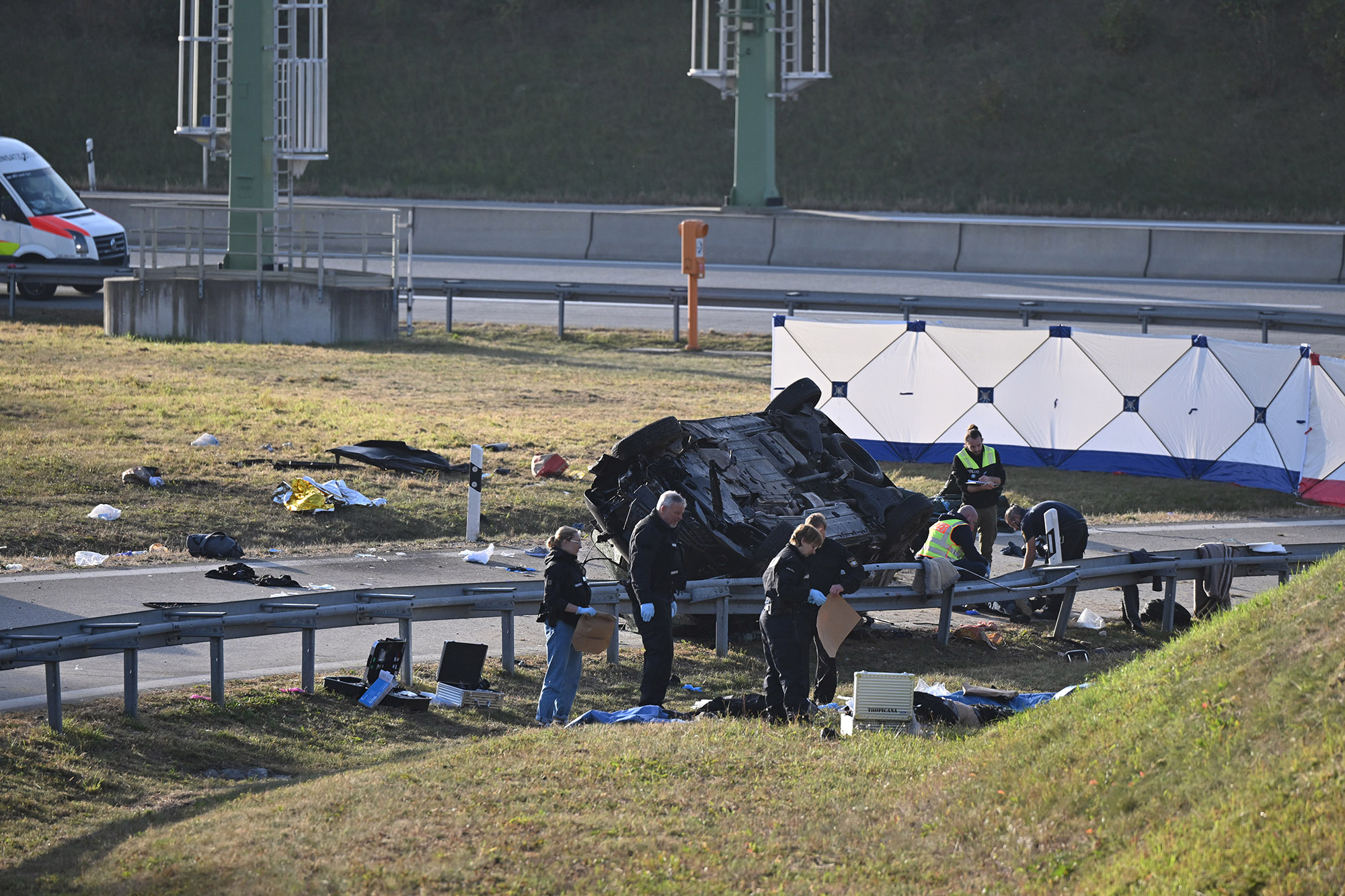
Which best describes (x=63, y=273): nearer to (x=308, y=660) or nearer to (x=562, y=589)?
(x=308, y=660)

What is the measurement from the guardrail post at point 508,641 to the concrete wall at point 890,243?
2329 cm

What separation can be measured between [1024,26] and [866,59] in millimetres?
6389

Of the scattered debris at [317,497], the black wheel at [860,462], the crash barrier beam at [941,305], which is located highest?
the crash barrier beam at [941,305]

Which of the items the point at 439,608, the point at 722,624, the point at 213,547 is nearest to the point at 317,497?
the point at 213,547

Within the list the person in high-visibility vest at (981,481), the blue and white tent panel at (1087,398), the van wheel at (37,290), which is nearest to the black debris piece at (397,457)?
the blue and white tent panel at (1087,398)

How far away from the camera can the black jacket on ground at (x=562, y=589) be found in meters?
10.2

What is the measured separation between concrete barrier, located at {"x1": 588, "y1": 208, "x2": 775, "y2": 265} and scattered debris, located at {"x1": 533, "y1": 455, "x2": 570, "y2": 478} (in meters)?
17.9

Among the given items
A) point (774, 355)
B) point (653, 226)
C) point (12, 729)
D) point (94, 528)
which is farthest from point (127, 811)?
point (653, 226)

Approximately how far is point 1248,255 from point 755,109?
1189 centimetres

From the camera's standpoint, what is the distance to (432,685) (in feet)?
35.2

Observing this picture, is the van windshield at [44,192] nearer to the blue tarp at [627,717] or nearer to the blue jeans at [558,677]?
the blue jeans at [558,677]

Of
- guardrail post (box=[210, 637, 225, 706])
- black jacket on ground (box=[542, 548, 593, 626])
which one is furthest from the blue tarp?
guardrail post (box=[210, 637, 225, 706])

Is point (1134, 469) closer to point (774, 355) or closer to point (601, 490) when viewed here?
point (774, 355)

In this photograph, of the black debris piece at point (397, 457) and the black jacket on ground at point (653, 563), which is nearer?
the black jacket on ground at point (653, 563)
